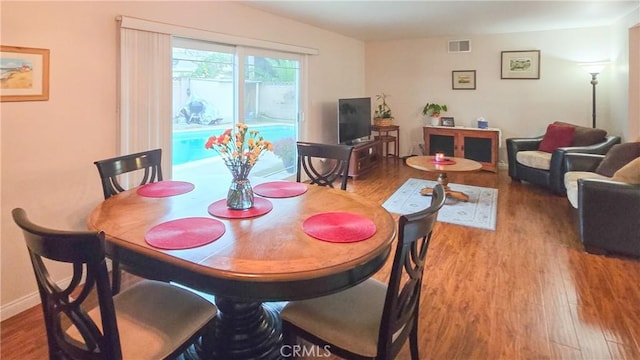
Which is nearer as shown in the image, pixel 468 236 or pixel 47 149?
pixel 47 149

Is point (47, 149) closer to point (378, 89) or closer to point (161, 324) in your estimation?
point (161, 324)

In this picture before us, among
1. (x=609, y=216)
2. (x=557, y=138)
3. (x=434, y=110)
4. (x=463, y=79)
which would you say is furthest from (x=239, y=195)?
(x=463, y=79)

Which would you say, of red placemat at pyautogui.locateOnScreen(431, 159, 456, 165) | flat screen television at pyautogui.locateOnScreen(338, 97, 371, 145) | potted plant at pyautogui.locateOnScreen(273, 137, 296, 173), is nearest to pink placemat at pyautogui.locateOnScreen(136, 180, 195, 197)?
potted plant at pyautogui.locateOnScreen(273, 137, 296, 173)

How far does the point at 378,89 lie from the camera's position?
7.48m

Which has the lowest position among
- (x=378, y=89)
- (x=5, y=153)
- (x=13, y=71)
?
(x=5, y=153)

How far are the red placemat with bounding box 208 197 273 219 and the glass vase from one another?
0.03 meters

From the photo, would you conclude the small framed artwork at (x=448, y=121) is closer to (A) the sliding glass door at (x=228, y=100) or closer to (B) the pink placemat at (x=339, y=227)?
(A) the sliding glass door at (x=228, y=100)

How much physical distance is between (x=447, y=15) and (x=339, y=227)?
4132mm

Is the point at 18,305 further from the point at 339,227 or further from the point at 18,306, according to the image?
the point at 339,227

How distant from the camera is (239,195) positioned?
1.89m

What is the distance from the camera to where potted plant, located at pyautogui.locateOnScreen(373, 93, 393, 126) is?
7.03m

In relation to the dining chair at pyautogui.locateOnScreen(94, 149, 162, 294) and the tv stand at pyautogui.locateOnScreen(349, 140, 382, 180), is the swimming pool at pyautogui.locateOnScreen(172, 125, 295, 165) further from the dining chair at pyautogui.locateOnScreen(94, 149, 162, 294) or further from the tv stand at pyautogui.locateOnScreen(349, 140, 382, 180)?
the tv stand at pyautogui.locateOnScreen(349, 140, 382, 180)

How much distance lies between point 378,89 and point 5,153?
6.30 metres

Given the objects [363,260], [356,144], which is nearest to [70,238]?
[363,260]
